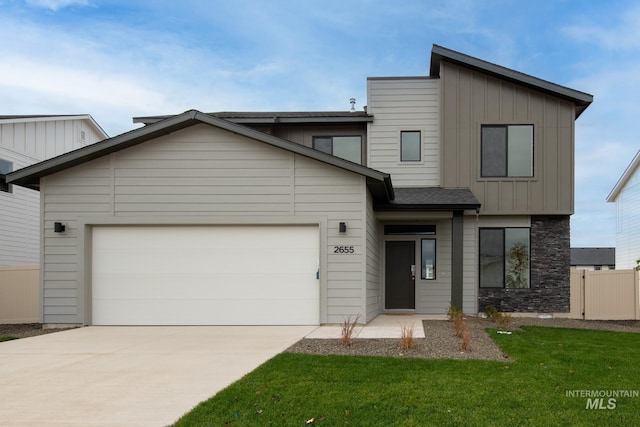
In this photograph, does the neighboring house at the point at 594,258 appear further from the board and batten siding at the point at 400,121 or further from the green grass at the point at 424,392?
the green grass at the point at 424,392

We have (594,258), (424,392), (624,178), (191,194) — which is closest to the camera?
(424,392)

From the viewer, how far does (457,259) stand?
1445cm

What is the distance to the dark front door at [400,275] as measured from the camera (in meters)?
16.1

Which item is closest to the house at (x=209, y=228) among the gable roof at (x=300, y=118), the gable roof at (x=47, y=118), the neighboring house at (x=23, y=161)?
the gable roof at (x=300, y=118)

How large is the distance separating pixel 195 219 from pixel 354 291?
3.84m

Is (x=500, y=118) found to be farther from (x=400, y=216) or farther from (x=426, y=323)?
(x=426, y=323)

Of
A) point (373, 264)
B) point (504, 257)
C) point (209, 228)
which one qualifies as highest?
point (209, 228)

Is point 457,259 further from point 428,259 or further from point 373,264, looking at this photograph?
point 373,264

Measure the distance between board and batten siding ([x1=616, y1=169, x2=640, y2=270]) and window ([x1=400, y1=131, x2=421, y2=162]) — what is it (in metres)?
15.3

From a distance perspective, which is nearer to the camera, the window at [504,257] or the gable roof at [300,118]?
the window at [504,257]

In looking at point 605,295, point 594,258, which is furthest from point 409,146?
point 594,258

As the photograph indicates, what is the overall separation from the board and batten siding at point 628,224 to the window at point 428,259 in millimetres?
15204

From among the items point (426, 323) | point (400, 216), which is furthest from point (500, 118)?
point (426, 323)

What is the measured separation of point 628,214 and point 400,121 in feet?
57.1
